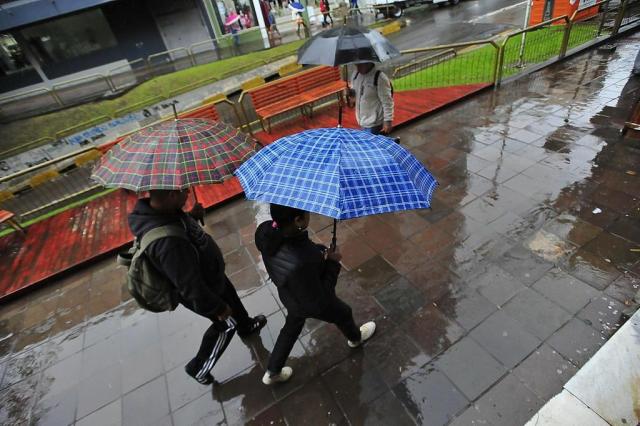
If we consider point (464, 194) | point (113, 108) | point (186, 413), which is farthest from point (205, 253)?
point (113, 108)

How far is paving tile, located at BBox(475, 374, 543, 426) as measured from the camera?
105 inches

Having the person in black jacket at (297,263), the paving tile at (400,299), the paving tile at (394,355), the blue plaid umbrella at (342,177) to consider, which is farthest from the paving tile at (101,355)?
the paving tile at (400,299)

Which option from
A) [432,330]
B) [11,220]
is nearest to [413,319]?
[432,330]

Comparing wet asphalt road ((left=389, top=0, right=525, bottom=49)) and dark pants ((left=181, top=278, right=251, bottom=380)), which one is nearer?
dark pants ((left=181, top=278, right=251, bottom=380))

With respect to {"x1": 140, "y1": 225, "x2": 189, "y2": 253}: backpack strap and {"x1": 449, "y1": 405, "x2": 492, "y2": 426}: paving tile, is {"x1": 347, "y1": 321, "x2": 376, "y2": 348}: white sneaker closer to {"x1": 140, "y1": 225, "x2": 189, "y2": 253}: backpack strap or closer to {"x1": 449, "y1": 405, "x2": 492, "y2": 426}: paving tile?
{"x1": 449, "y1": 405, "x2": 492, "y2": 426}: paving tile

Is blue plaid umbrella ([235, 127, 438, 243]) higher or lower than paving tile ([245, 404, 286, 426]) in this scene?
higher

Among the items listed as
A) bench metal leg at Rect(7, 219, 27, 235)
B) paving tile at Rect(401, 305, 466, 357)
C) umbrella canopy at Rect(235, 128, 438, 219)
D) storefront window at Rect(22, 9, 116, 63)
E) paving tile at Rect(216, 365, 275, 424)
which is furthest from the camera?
storefront window at Rect(22, 9, 116, 63)

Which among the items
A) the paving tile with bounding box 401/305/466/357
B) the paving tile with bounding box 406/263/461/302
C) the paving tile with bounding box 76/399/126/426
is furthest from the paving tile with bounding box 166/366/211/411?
the paving tile with bounding box 406/263/461/302

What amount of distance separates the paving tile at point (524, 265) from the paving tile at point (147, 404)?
12.6 feet

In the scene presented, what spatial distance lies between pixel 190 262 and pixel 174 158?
2.38 ft

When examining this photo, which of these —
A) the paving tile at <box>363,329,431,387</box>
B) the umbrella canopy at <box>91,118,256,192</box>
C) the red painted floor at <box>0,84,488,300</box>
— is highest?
the umbrella canopy at <box>91,118,256,192</box>

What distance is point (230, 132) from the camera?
2787 millimetres

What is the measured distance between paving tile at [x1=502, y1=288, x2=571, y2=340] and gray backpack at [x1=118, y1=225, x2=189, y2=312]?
3151 mm

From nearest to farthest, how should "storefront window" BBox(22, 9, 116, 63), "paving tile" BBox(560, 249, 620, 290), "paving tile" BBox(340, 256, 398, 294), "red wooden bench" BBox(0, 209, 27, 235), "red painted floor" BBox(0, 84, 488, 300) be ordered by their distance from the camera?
1. "paving tile" BBox(560, 249, 620, 290)
2. "paving tile" BBox(340, 256, 398, 294)
3. "red painted floor" BBox(0, 84, 488, 300)
4. "red wooden bench" BBox(0, 209, 27, 235)
5. "storefront window" BBox(22, 9, 116, 63)
